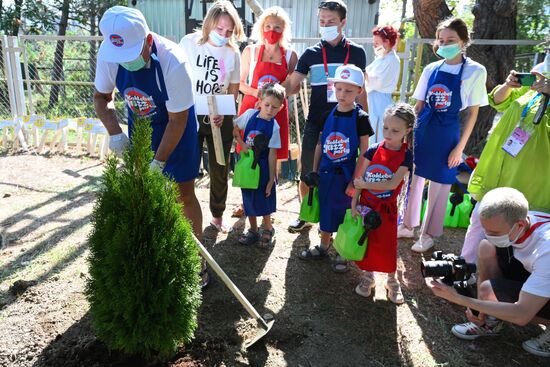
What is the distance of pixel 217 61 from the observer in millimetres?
3717

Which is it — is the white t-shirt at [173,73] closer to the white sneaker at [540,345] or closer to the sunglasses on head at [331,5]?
the sunglasses on head at [331,5]

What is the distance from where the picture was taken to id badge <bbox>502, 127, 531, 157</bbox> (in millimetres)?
2817

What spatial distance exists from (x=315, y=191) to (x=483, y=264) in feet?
4.18

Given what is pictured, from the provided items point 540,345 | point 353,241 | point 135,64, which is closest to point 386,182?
point 353,241

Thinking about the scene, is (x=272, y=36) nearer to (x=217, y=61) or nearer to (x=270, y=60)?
(x=270, y=60)

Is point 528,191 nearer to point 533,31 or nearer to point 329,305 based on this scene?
point 329,305

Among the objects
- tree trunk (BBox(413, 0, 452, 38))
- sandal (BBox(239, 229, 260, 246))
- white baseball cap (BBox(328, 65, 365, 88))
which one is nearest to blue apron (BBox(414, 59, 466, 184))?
white baseball cap (BBox(328, 65, 365, 88))

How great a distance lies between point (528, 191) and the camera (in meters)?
2.84

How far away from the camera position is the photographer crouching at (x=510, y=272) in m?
2.18

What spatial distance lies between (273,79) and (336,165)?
1094mm

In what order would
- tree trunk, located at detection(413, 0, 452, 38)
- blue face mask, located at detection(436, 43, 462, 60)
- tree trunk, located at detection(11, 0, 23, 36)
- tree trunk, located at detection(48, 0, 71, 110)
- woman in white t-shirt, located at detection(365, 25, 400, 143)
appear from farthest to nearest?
1. tree trunk, located at detection(11, 0, 23, 36)
2. tree trunk, located at detection(48, 0, 71, 110)
3. tree trunk, located at detection(413, 0, 452, 38)
4. woman in white t-shirt, located at detection(365, 25, 400, 143)
5. blue face mask, located at detection(436, 43, 462, 60)

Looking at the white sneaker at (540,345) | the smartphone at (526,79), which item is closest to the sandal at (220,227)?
the white sneaker at (540,345)

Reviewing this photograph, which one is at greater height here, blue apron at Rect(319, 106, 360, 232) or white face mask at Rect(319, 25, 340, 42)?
white face mask at Rect(319, 25, 340, 42)

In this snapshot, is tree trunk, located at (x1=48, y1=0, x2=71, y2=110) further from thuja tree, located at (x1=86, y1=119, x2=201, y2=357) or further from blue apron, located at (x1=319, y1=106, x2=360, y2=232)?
thuja tree, located at (x1=86, y1=119, x2=201, y2=357)
